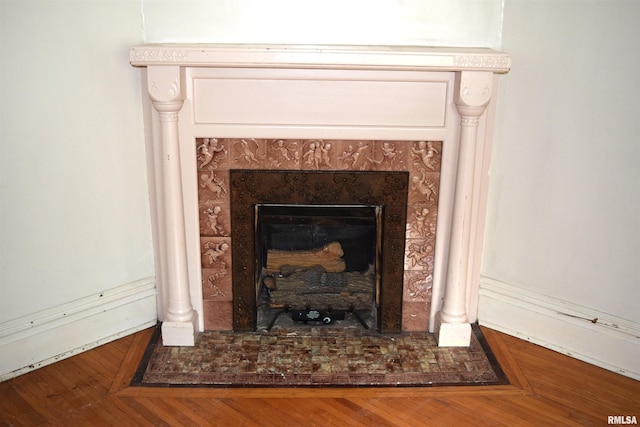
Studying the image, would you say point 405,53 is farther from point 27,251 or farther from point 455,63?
point 27,251

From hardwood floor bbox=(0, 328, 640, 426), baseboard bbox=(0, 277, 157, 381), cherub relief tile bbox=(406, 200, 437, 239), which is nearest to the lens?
hardwood floor bbox=(0, 328, 640, 426)

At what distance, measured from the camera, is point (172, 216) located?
276 cm

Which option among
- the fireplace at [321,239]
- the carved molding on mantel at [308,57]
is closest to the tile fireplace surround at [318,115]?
the carved molding on mantel at [308,57]

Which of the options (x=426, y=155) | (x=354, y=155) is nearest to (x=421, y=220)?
(x=426, y=155)

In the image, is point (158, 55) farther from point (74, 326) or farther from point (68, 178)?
point (74, 326)

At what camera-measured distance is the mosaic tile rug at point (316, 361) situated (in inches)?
104

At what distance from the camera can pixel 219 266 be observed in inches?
116

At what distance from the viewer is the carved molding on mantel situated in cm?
249

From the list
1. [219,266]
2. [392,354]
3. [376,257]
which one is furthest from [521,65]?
[219,266]

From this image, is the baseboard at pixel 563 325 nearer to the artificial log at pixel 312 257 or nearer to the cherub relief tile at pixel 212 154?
the artificial log at pixel 312 257

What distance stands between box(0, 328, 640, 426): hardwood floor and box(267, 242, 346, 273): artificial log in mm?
668

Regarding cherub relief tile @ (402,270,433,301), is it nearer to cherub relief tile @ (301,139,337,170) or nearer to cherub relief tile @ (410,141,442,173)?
cherub relief tile @ (410,141,442,173)

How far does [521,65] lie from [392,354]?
4.80ft

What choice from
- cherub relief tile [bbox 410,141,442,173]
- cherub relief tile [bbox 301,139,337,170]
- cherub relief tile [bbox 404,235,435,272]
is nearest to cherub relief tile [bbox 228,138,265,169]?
cherub relief tile [bbox 301,139,337,170]
